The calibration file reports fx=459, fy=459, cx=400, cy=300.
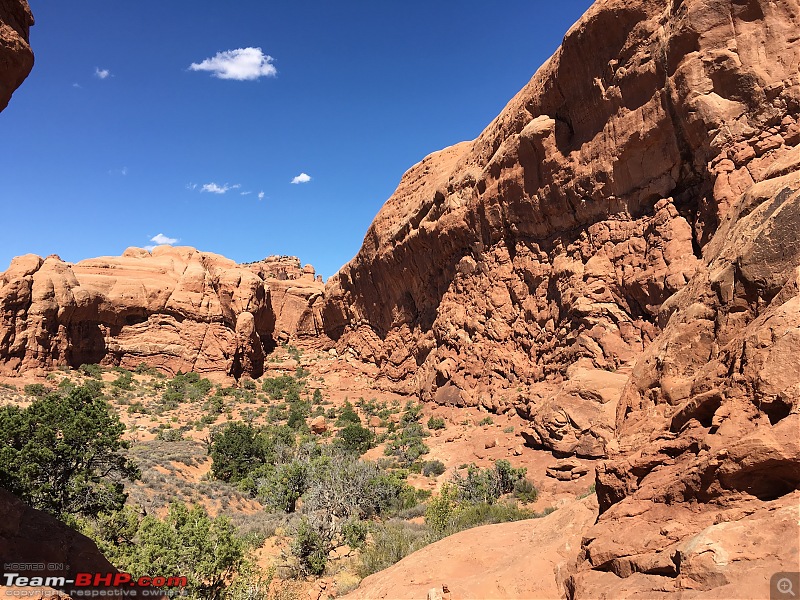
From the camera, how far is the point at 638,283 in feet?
49.7

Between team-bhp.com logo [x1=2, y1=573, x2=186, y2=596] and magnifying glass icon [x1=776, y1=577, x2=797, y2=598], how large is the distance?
5909 mm

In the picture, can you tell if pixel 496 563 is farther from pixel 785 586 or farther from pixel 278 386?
pixel 278 386

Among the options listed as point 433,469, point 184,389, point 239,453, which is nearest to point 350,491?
point 433,469

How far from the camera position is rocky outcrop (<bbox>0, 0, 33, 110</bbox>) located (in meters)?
4.79

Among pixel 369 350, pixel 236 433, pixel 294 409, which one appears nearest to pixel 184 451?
pixel 236 433

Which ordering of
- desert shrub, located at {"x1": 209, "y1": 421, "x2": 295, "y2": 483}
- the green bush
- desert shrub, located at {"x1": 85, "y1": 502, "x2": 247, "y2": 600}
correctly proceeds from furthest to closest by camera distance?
1. the green bush
2. desert shrub, located at {"x1": 209, "y1": 421, "x2": 295, "y2": 483}
3. desert shrub, located at {"x1": 85, "y1": 502, "x2": 247, "y2": 600}

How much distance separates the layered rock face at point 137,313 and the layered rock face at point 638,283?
9.27 m

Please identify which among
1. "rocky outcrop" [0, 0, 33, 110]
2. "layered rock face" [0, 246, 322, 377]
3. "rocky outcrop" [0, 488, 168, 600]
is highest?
"layered rock face" [0, 246, 322, 377]

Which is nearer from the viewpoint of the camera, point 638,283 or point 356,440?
point 638,283

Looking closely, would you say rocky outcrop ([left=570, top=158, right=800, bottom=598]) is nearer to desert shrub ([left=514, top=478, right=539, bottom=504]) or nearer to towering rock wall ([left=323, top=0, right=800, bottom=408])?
towering rock wall ([left=323, top=0, right=800, bottom=408])

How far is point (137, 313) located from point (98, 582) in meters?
31.6

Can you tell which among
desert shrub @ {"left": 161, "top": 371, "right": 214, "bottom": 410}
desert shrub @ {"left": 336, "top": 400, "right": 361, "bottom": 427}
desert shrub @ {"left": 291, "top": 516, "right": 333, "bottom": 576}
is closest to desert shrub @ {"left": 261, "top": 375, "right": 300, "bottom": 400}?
desert shrub @ {"left": 161, "top": 371, "right": 214, "bottom": 410}

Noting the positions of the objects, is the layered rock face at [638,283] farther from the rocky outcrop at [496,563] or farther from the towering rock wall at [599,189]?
the rocky outcrop at [496,563]

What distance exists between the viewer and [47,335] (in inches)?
1109
